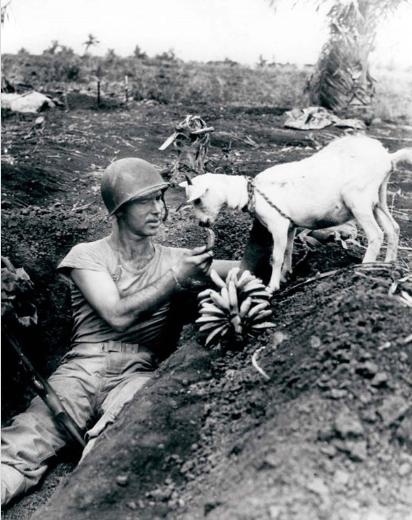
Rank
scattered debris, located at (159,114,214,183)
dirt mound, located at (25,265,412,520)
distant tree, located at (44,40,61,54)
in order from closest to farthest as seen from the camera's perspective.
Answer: dirt mound, located at (25,265,412,520) → scattered debris, located at (159,114,214,183) → distant tree, located at (44,40,61,54)

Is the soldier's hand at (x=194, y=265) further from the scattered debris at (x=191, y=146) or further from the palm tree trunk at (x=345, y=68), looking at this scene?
the palm tree trunk at (x=345, y=68)

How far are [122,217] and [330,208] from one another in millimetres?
1288

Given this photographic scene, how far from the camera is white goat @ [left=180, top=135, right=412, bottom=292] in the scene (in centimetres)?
282

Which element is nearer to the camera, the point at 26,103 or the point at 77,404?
the point at 77,404

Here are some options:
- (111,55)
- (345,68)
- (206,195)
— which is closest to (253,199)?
(206,195)

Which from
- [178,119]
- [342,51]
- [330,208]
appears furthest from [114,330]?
[342,51]

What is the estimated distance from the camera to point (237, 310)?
2.76 m

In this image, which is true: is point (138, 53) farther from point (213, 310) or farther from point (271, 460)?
point (271, 460)

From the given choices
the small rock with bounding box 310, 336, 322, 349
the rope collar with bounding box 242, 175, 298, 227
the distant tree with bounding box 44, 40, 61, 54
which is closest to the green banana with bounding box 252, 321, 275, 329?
the small rock with bounding box 310, 336, 322, 349

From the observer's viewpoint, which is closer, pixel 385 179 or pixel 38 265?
pixel 385 179

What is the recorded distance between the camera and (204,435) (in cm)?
232

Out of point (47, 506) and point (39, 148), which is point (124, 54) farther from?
point (47, 506)

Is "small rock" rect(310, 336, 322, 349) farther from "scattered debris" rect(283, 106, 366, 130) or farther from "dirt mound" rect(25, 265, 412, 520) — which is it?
"scattered debris" rect(283, 106, 366, 130)

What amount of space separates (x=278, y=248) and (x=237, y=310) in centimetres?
46
